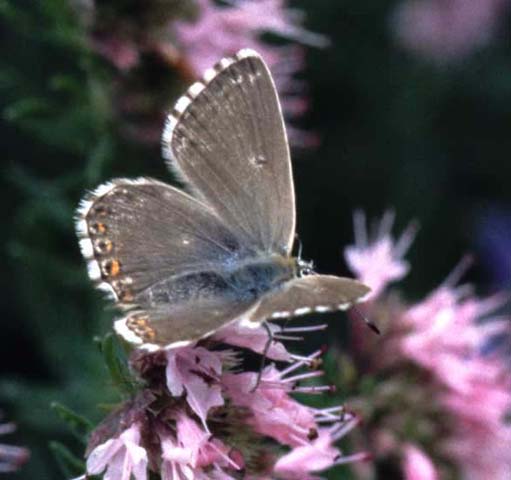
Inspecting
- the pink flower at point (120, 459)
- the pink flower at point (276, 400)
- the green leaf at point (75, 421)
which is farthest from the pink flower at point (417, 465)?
the pink flower at point (120, 459)

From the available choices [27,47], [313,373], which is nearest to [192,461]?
[313,373]

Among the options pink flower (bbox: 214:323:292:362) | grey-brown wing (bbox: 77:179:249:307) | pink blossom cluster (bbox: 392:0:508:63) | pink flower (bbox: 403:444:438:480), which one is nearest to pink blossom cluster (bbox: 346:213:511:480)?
pink flower (bbox: 403:444:438:480)

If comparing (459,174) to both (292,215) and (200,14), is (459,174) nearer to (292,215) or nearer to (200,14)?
(200,14)

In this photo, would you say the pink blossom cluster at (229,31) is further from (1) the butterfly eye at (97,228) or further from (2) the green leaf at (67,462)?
(2) the green leaf at (67,462)

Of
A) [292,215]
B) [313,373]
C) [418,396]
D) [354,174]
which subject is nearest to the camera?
[313,373]

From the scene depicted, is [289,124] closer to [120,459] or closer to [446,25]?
[446,25]

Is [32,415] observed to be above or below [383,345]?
below
